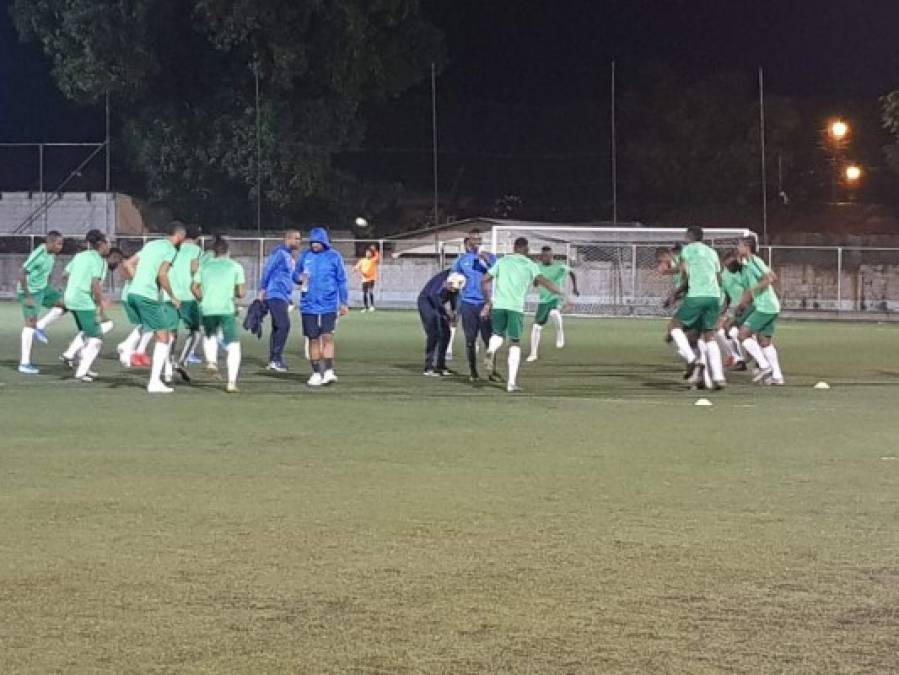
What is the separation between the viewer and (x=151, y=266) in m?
16.0

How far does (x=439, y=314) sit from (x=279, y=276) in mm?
2320

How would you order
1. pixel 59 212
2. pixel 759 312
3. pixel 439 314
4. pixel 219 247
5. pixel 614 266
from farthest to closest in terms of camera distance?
1. pixel 59 212
2. pixel 614 266
3. pixel 439 314
4. pixel 759 312
5. pixel 219 247

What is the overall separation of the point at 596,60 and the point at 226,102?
2262cm

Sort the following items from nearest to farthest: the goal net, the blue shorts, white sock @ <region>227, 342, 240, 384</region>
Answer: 1. white sock @ <region>227, 342, 240, 384</region>
2. the blue shorts
3. the goal net

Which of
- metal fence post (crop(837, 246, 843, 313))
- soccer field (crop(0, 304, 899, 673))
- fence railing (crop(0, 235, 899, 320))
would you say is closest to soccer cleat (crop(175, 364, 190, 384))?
soccer field (crop(0, 304, 899, 673))

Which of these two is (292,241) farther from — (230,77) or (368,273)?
(230,77)

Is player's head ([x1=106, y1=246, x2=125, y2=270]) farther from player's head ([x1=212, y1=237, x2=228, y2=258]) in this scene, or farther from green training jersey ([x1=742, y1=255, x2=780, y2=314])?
green training jersey ([x1=742, y1=255, x2=780, y2=314])

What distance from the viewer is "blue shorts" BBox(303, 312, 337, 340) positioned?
56.4ft

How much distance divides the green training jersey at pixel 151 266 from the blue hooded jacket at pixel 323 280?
6.30 ft

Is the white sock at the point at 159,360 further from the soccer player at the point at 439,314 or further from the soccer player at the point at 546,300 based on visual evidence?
the soccer player at the point at 546,300

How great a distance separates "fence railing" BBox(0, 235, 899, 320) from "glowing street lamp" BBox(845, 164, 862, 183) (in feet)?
48.4

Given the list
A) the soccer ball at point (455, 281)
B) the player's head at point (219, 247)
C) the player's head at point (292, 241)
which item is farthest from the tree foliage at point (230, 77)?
the player's head at point (219, 247)

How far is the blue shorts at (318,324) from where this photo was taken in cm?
1720

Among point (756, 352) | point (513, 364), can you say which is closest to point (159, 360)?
point (513, 364)
